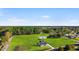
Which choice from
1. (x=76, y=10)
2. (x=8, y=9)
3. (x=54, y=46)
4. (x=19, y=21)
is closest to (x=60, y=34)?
(x=54, y=46)

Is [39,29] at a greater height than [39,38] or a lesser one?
greater
